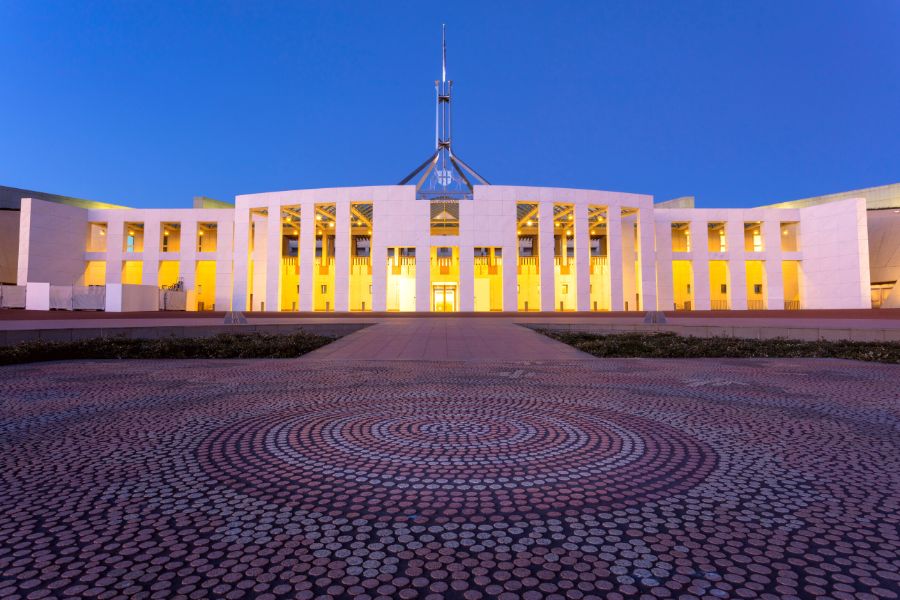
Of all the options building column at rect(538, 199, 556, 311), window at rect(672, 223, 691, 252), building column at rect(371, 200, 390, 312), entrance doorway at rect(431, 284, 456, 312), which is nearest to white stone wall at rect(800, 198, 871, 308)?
window at rect(672, 223, 691, 252)

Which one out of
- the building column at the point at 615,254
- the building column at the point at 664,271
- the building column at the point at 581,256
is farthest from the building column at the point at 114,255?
the building column at the point at 664,271

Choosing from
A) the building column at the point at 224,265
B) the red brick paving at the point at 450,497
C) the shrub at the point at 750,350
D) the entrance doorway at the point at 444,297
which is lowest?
the red brick paving at the point at 450,497

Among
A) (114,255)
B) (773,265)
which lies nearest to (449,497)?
(773,265)

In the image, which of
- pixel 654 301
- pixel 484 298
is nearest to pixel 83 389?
pixel 484 298

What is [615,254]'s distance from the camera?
128 feet

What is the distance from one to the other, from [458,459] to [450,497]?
639 millimetres

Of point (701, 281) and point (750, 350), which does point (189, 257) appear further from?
point (701, 281)

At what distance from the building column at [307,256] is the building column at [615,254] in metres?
25.0

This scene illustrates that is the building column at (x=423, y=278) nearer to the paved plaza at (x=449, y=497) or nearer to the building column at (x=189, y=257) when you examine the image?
the building column at (x=189, y=257)

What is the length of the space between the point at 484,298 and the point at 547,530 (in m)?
39.4

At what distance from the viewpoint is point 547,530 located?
219cm

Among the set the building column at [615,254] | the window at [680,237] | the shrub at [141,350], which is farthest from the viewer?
the window at [680,237]

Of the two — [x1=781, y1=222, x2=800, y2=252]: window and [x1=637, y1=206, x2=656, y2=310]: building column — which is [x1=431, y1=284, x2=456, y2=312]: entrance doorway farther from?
[x1=781, y1=222, x2=800, y2=252]: window

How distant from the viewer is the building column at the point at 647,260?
130 feet
